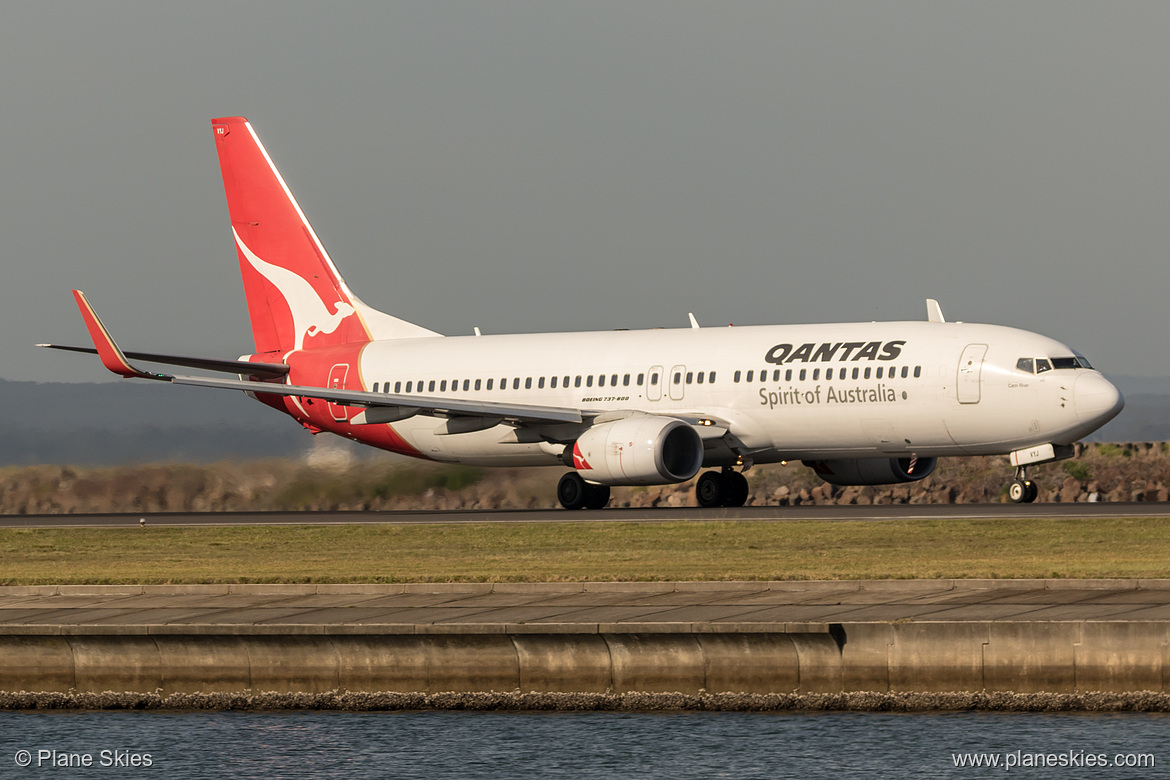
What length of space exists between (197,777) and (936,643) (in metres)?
6.44

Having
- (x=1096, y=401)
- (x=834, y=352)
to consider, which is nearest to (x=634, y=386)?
(x=834, y=352)

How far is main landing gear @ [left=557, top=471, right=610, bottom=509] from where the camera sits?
1476 inches

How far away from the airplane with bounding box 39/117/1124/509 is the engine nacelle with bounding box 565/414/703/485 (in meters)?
0.04

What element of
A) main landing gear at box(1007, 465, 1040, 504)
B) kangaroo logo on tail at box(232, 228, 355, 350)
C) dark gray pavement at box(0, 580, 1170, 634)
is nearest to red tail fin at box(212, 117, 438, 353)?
kangaroo logo on tail at box(232, 228, 355, 350)

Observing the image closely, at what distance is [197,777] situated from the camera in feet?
48.3

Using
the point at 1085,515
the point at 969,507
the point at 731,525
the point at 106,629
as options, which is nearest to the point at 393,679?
the point at 106,629

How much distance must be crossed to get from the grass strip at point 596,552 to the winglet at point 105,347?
5393mm

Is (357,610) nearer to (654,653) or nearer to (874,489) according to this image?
(654,653)

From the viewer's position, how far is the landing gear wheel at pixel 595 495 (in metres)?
37.5

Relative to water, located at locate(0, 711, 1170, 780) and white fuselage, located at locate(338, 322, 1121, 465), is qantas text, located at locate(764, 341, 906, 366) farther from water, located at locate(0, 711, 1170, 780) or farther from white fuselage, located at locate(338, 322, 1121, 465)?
water, located at locate(0, 711, 1170, 780)

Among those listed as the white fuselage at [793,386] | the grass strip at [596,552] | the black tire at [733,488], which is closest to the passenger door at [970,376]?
the white fuselage at [793,386]

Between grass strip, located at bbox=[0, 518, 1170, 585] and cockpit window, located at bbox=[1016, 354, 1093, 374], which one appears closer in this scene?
grass strip, located at bbox=[0, 518, 1170, 585]

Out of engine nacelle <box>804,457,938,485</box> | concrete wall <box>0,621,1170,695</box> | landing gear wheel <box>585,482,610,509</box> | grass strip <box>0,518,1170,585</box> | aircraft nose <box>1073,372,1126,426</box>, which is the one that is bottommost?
concrete wall <box>0,621,1170,695</box>

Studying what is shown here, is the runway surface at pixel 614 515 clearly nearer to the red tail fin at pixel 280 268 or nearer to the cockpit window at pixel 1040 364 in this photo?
the cockpit window at pixel 1040 364
